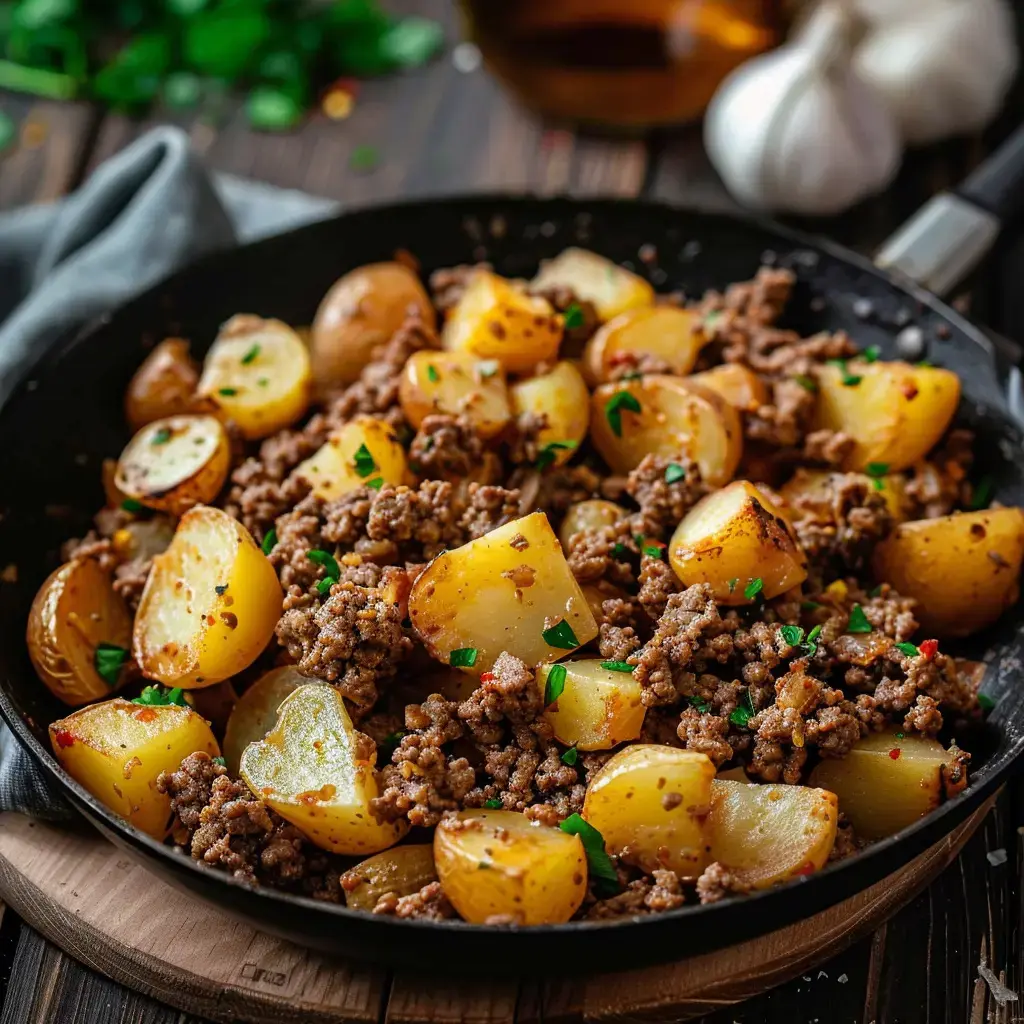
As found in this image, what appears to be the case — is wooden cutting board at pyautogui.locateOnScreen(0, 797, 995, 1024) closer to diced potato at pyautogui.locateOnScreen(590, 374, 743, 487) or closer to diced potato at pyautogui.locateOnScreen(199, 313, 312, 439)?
diced potato at pyautogui.locateOnScreen(590, 374, 743, 487)

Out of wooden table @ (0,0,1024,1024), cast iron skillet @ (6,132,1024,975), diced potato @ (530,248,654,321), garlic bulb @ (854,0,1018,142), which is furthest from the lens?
wooden table @ (0,0,1024,1024)

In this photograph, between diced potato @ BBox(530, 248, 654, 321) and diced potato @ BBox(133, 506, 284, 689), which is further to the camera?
diced potato @ BBox(530, 248, 654, 321)

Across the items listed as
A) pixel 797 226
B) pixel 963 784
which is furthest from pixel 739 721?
pixel 797 226

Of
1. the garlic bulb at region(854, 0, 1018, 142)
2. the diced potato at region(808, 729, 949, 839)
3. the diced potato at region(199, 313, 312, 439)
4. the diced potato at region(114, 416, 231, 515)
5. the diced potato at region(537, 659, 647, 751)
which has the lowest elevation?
the diced potato at region(808, 729, 949, 839)

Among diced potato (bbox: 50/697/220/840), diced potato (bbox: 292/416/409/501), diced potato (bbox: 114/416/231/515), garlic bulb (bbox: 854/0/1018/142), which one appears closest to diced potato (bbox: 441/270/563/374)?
diced potato (bbox: 292/416/409/501)

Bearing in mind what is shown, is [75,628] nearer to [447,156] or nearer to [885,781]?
[885,781]

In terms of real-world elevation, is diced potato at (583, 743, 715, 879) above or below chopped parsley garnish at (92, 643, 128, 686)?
below

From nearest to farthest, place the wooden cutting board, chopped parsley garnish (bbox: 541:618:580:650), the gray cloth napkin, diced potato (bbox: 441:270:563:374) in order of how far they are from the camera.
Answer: the wooden cutting board, chopped parsley garnish (bbox: 541:618:580:650), diced potato (bbox: 441:270:563:374), the gray cloth napkin

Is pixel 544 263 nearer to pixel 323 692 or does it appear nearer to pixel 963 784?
pixel 323 692
